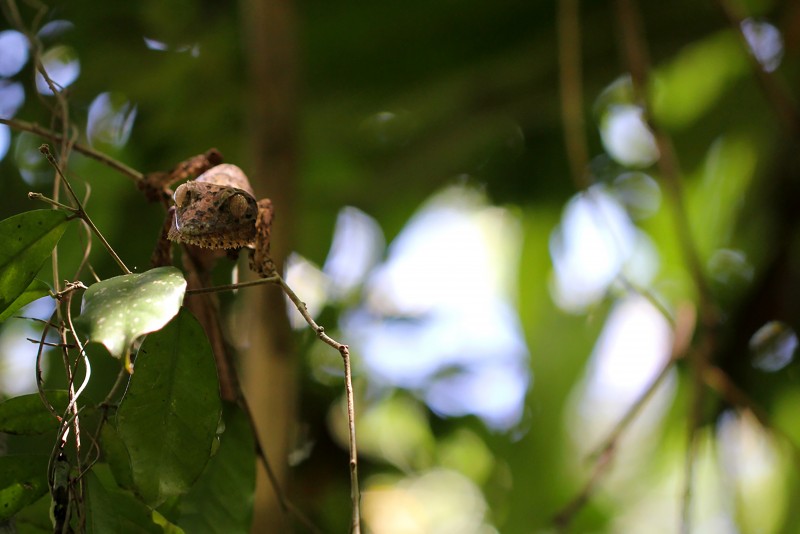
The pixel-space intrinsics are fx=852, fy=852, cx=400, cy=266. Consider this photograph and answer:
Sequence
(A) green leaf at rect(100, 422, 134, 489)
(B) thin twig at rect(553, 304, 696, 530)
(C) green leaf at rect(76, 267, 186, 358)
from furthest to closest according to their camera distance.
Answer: (B) thin twig at rect(553, 304, 696, 530), (A) green leaf at rect(100, 422, 134, 489), (C) green leaf at rect(76, 267, 186, 358)

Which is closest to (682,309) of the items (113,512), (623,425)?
(623,425)

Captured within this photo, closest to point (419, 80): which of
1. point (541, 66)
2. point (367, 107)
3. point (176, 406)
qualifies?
point (367, 107)

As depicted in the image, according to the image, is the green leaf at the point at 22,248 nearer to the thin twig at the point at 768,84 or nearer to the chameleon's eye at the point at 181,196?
the chameleon's eye at the point at 181,196

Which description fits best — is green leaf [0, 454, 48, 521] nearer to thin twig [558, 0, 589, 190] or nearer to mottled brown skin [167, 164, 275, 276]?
mottled brown skin [167, 164, 275, 276]

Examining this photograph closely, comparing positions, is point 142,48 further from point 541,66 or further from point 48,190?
point 541,66

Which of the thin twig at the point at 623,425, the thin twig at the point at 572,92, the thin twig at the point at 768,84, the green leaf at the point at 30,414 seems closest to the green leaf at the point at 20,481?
the green leaf at the point at 30,414

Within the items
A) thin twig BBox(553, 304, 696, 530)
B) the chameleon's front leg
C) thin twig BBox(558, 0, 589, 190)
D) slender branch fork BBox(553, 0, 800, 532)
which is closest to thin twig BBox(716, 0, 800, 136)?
slender branch fork BBox(553, 0, 800, 532)
